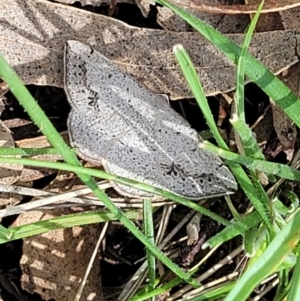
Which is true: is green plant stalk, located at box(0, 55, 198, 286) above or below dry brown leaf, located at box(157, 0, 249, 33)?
below

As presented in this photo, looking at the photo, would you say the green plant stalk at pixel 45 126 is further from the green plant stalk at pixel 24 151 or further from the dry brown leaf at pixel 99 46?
the dry brown leaf at pixel 99 46

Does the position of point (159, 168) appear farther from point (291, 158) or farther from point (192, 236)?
point (291, 158)

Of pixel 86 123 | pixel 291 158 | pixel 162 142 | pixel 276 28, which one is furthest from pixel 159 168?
pixel 276 28

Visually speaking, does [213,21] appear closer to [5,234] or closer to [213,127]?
[213,127]

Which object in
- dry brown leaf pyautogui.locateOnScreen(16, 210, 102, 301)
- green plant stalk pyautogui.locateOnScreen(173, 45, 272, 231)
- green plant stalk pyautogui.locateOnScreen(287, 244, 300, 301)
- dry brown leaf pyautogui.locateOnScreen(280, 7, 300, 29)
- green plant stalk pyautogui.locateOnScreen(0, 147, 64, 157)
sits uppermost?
dry brown leaf pyautogui.locateOnScreen(280, 7, 300, 29)

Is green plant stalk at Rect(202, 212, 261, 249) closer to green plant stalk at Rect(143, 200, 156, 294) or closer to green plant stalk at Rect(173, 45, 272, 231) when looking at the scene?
green plant stalk at Rect(173, 45, 272, 231)

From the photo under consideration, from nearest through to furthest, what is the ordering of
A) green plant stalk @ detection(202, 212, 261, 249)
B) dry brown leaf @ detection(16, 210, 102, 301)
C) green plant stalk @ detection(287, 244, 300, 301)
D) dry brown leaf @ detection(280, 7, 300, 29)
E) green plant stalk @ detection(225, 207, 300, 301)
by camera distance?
green plant stalk @ detection(225, 207, 300, 301) → green plant stalk @ detection(287, 244, 300, 301) → green plant stalk @ detection(202, 212, 261, 249) → dry brown leaf @ detection(280, 7, 300, 29) → dry brown leaf @ detection(16, 210, 102, 301)

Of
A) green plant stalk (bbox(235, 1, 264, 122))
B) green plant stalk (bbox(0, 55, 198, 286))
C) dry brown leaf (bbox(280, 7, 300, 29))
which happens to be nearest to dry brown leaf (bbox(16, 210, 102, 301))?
green plant stalk (bbox(0, 55, 198, 286))

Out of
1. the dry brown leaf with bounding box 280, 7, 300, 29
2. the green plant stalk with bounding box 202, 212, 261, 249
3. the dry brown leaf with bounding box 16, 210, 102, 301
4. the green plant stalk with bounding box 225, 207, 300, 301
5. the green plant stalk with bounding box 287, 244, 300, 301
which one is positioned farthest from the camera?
the dry brown leaf with bounding box 16, 210, 102, 301
